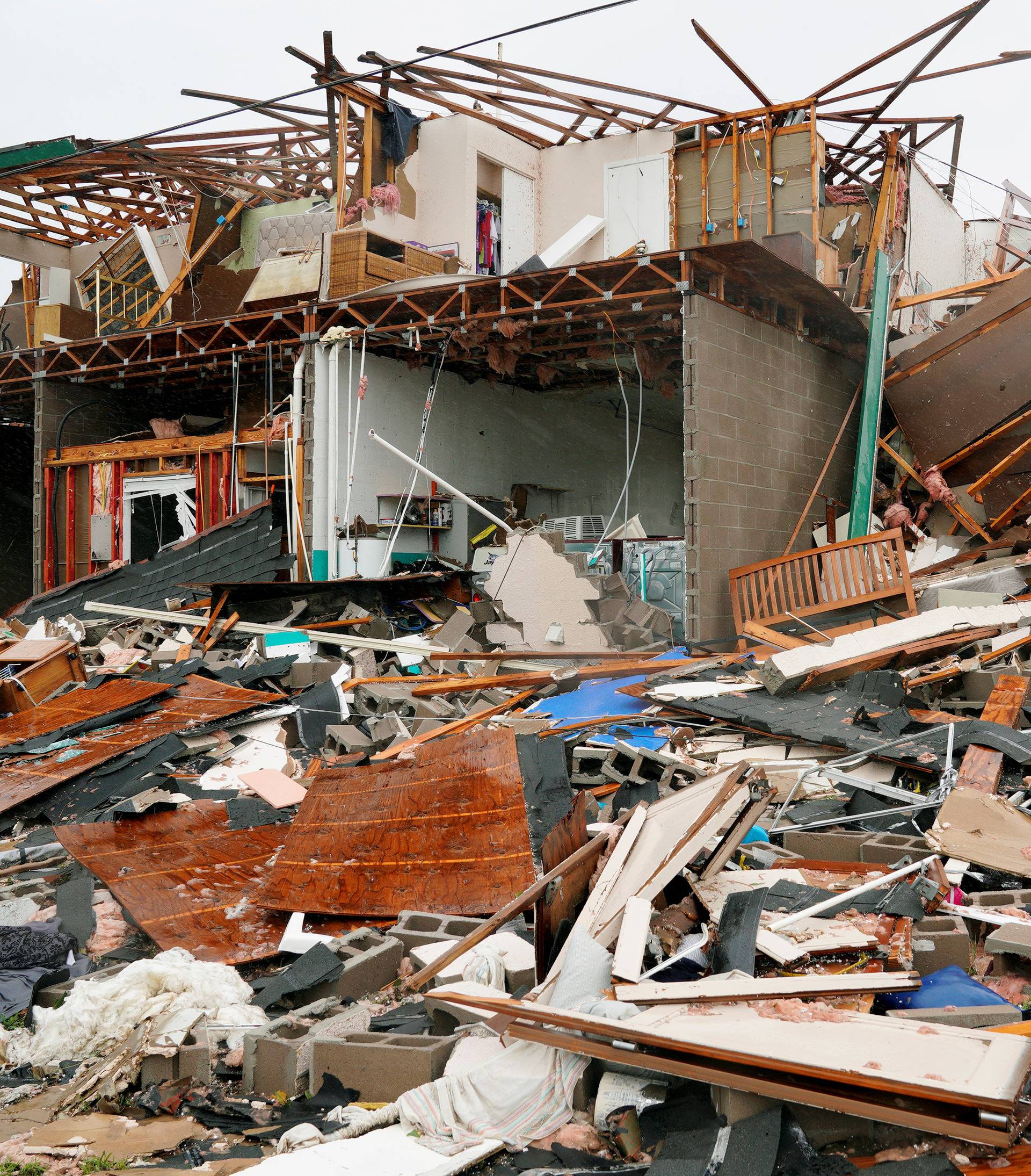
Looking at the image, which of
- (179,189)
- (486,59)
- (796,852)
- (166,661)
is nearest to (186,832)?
(796,852)

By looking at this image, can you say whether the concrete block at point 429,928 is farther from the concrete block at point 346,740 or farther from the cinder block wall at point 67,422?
the cinder block wall at point 67,422

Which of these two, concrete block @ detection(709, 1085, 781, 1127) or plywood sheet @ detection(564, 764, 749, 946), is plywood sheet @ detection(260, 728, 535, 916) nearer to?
plywood sheet @ detection(564, 764, 749, 946)

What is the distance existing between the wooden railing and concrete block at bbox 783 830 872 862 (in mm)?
5810

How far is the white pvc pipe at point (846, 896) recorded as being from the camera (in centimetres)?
425

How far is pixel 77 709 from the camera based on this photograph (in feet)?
36.4

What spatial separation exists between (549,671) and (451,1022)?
7.32 meters

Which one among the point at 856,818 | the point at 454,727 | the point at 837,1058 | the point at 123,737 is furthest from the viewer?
the point at 123,737

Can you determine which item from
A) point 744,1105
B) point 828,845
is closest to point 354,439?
point 828,845

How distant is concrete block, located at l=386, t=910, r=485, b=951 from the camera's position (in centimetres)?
511

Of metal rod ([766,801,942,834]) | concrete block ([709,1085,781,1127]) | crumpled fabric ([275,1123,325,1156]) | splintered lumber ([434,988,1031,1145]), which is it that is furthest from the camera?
metal rod ([766,801,942,834])

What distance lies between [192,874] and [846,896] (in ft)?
13.2

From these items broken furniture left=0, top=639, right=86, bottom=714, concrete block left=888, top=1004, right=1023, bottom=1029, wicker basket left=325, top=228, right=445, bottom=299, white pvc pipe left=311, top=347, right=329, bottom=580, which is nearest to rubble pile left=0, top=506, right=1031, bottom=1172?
concrete block left=888, top=1004, right=1023, bottom=1029

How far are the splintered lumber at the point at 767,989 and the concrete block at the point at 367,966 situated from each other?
1706mm

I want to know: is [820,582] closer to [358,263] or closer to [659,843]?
[659,843]
